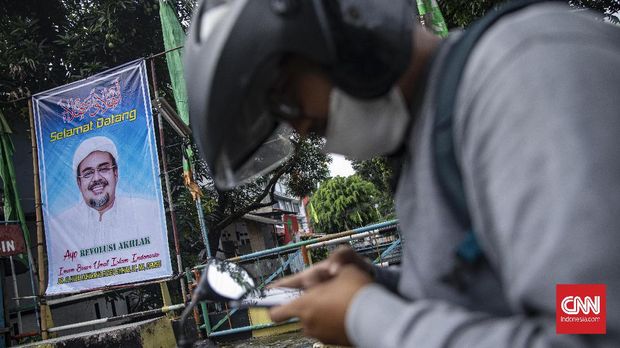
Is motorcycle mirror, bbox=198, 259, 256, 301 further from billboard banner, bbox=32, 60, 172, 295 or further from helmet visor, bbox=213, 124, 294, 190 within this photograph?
billboard banner, bbox=32, 60, 172, 295

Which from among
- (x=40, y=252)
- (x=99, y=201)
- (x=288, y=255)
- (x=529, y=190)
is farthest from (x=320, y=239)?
(x=529, y=190)

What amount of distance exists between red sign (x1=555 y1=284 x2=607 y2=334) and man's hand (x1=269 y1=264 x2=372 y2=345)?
322 mm

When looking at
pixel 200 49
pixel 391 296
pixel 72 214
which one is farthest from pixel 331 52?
pixel 72 214

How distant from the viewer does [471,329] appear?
666 mm

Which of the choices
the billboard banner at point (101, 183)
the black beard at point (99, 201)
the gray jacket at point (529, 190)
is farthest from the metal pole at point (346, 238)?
the gray jacket at point (529, 190)

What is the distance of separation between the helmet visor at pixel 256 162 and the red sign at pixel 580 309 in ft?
2.19

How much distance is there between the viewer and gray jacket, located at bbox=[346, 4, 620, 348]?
0.57 m

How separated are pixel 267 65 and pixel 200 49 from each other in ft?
0.51

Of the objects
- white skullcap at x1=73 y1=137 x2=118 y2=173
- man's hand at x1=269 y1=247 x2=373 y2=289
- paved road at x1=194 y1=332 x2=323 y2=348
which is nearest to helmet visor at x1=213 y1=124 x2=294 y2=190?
man's hand at x1=269 y1=247 x2=373 y2=289

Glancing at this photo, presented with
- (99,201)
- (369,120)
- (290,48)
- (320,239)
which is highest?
(99,201)

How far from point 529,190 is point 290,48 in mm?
445

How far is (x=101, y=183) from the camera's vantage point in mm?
6473

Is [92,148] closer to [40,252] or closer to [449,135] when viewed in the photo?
[40,252]

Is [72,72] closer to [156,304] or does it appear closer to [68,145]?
[68,145]
